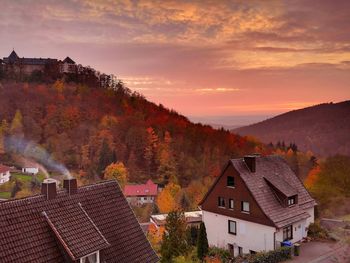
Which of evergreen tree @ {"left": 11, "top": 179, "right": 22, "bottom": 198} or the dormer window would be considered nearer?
the dormer window

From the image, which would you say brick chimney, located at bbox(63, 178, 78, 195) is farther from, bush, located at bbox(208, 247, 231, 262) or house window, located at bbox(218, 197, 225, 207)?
house window, located at bbox(218, 197, 225, 207)

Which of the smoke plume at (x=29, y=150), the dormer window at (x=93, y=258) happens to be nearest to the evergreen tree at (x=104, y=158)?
the smoke plume at (x=29, y=150)

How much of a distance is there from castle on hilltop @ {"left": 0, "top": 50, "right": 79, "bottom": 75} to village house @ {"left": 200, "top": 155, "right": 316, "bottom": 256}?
513ft

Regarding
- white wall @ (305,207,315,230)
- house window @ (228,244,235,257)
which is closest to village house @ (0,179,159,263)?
house window @ (228,244,235,257)

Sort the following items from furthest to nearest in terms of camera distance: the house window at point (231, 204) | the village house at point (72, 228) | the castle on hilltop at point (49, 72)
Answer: the castle on hilltop at point (49, 72)
the house window at point (231, 204)
the village house at point (72, 228)

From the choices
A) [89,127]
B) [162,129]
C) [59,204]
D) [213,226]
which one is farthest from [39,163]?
[59,204]

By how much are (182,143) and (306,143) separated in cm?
3890

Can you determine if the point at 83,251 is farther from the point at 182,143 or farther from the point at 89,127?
the point at 89,127

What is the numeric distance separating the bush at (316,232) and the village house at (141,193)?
230ft

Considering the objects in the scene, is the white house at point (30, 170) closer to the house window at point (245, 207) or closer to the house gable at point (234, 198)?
the house gable at point (234, 198)

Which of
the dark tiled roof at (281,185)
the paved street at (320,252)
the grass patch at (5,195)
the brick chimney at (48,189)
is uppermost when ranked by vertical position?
the brick chimney at (48,189)

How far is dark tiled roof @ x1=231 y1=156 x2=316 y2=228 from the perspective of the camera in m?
31.2

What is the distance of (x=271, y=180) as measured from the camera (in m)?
33.9

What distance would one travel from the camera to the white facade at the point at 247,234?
1195 inches
